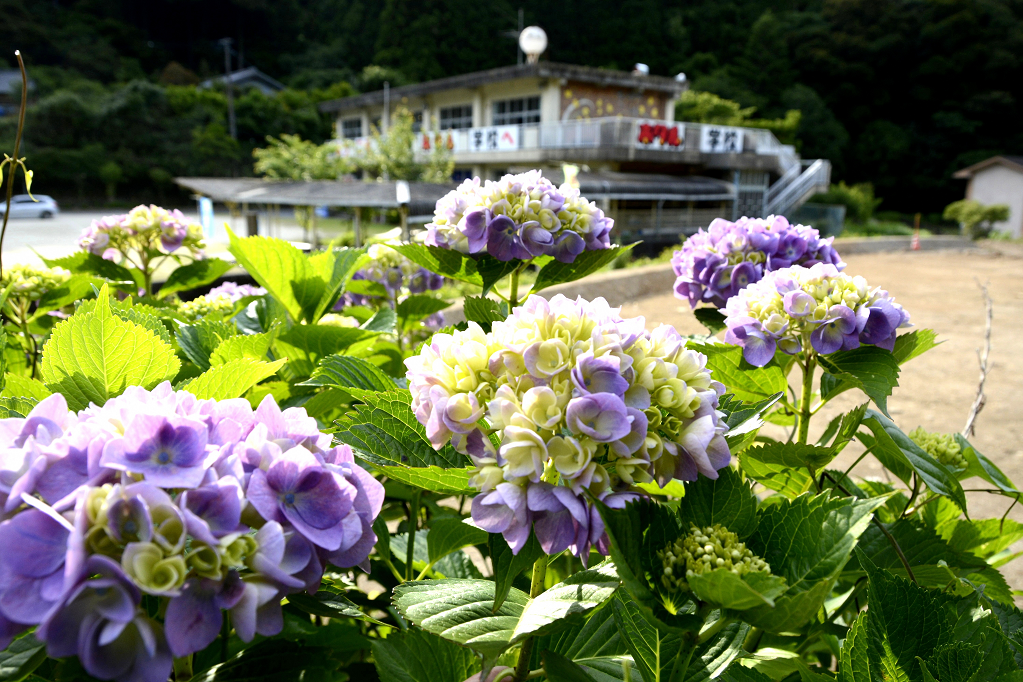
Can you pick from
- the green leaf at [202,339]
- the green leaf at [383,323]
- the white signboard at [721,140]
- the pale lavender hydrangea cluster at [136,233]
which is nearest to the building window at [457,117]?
the white signboard at [721,140]

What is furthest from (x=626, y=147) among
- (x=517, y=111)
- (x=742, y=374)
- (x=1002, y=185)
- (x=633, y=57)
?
(x=633, y=57)

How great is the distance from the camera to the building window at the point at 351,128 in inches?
1396

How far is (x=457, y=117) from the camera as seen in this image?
2811 cm

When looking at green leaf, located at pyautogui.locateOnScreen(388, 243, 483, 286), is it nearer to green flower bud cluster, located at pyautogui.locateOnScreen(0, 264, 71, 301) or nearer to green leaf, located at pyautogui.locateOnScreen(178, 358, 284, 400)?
green leaf, located at pyautogui.locateOnScreen(178, 358, 284, 400)

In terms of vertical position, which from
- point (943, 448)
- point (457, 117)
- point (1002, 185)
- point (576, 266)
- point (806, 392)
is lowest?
point (943, 448)

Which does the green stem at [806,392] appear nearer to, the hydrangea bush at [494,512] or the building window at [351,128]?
the hydrangea bush at [494,512]

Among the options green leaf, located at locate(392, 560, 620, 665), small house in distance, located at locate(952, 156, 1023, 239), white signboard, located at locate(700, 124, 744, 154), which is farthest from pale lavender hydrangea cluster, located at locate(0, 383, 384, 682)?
small house in distance, located at locate(952, 156, 1023, 239)

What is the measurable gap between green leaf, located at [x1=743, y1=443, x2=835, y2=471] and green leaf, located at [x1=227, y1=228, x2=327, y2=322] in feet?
3.21

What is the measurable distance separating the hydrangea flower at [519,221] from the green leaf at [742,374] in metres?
0.36

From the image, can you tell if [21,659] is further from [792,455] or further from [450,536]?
[792,455]

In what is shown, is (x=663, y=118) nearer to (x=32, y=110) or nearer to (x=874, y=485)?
(x=874, y=485)

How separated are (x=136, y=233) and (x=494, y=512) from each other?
5.90ft

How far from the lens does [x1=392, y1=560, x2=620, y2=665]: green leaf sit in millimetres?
660

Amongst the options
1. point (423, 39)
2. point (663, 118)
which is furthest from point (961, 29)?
point (423, 39)
